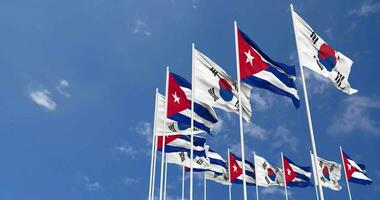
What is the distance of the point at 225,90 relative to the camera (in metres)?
18.6

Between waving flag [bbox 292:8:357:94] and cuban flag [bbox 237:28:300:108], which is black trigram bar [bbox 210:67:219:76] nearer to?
cuban flag [bbox 237:28:300:108]

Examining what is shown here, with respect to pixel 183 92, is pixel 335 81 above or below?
below

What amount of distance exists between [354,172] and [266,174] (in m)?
8.46

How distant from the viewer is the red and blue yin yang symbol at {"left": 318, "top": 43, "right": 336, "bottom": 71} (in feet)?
53.5

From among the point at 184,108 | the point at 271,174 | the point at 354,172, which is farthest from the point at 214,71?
the point at 354,172

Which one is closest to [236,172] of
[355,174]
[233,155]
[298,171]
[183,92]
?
[233,155]

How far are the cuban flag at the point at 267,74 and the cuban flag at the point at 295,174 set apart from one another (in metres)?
21.8

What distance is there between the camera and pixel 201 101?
1839cm

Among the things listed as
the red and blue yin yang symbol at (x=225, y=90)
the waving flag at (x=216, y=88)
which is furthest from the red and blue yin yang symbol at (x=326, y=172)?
the red and blue yin yang symbol at (x=225, y=90)

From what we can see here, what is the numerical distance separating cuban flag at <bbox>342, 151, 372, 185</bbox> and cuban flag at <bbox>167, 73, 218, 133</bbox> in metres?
21.6

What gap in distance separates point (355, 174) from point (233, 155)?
42.9 ft

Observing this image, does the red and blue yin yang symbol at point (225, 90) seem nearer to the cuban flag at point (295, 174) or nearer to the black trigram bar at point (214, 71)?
the black trigram bar at point (214, 71)

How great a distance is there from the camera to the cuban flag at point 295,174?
37.4 meters

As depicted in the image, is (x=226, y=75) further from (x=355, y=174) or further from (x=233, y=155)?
(x=355, y=174)
